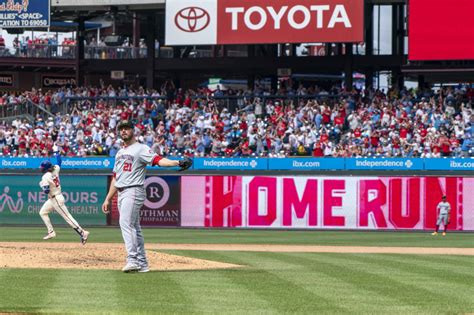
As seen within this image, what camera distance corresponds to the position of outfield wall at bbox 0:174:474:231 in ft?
110

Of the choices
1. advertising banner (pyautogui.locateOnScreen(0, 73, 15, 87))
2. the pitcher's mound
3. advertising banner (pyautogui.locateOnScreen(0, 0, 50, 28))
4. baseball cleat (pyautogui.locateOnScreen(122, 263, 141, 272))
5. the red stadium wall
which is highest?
advertising banner (pyautogui.locateOnScreen(0, 0, 50, 28))

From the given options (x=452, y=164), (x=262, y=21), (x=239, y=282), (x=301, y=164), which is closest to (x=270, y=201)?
(x=301, y=164)

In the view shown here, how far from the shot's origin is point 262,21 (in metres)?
43.3

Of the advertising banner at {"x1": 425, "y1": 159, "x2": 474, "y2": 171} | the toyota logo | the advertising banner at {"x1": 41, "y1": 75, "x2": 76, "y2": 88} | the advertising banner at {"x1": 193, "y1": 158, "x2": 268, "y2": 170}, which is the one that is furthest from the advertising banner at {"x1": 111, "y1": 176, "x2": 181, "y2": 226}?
the advertising banner at {"x1": 41, "y1": 75, "x2": 76, "y2": 88}

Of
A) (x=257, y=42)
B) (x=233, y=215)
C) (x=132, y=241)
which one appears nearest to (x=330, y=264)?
(x=132, y=241)

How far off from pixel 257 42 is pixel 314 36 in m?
2.57

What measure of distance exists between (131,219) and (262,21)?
3047 centimetres

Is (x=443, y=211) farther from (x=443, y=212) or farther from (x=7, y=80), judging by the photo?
(x=7, y=80)

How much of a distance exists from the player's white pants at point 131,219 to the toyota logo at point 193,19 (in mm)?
30614

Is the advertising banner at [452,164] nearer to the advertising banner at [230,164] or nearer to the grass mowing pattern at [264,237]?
the grass mowing pattern at [264,237]

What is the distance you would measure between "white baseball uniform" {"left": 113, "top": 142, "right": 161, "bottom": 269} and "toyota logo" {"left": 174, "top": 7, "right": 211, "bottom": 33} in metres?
30.5

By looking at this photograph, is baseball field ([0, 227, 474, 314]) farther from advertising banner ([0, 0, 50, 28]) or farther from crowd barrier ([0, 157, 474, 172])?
advertising banner ([0, 0, 50, 28])

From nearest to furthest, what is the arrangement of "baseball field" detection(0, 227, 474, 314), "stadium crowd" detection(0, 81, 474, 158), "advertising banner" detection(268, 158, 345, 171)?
"baseball field" detection(0, 227, 474, 314) < "advertising banner" detection(268, 158, 345, 171) < "stadium crowd" detection(0, 81, 474, 158)

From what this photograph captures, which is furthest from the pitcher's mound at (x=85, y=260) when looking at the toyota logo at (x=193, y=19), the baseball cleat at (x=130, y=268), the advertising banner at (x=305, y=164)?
the toyota logo at (x=193, y=19)
